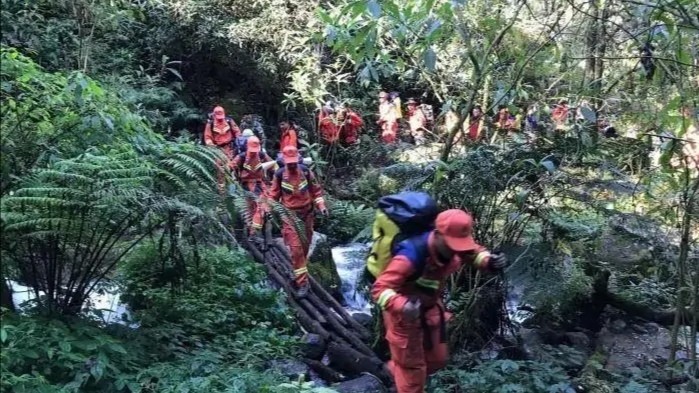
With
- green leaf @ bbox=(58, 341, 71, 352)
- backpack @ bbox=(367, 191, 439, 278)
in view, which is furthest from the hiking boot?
backpack @ bbox=(367, 191, 439, 278)

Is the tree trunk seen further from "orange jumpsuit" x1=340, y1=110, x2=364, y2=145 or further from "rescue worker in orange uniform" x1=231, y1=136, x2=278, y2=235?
"orange jumpsuit" x1=340, y1=110, x2=364, y2=145

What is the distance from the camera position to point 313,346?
6.77 metres

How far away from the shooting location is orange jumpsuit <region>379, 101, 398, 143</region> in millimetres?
17250

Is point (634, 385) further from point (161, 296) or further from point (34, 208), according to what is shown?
point (34, 208)

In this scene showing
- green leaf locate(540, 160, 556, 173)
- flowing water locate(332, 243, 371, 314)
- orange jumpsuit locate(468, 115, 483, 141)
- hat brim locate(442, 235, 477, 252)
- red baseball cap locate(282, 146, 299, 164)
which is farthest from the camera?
flowing water locate(332, 243, 371, 314)

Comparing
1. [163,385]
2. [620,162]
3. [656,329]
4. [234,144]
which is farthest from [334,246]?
[163,385]

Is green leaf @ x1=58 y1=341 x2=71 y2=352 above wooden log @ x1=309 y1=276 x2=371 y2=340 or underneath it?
above

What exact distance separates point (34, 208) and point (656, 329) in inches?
302

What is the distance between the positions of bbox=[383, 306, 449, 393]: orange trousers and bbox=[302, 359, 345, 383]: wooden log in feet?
7.44

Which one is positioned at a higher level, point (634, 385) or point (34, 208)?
point (34, 208)

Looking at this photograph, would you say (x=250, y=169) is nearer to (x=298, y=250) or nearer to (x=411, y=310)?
(x=298, y=250)

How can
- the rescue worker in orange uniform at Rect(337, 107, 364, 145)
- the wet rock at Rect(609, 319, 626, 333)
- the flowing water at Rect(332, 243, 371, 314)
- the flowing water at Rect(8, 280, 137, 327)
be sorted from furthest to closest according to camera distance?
the rescue worker in orange uniform at Rect(337, 107, 364, 145), the flowing water at Rect(332, 243, 371, 314), the wet rock at Rect(609, 319, 626, 333), the flowing water at Rect(8, 280, 137, 327)

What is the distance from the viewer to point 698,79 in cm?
607

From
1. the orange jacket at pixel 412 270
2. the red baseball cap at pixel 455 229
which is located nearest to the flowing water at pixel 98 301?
the orange jacket at pixel 412 270
